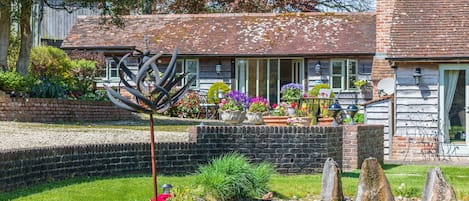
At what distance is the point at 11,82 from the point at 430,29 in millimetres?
10456

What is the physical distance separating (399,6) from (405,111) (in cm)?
296

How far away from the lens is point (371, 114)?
23.8 meters

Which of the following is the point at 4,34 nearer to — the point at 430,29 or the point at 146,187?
the point at 430,29

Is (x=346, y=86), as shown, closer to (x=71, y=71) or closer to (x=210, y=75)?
(x=210, y=75)

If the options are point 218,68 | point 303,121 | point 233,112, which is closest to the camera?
point 303,121

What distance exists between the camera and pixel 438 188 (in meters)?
10.1

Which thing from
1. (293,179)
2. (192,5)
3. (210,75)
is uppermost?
(192,5)

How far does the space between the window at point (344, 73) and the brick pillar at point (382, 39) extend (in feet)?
6.34

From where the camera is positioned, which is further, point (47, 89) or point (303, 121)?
point (47, 89)

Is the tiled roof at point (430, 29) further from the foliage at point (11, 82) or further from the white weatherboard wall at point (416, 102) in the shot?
the foliage at point (11, 82)

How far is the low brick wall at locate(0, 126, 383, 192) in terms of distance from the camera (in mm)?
12297

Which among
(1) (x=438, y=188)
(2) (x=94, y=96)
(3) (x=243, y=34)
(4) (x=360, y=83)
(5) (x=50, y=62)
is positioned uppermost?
(3) (x=243, y=34)

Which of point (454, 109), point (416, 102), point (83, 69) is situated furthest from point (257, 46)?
point (454, 109)

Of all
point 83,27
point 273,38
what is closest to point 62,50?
point 83,27
